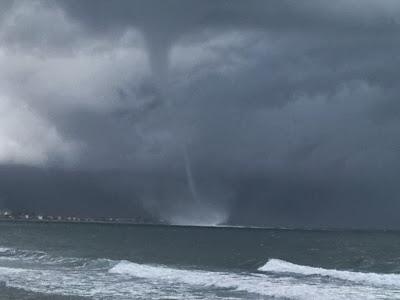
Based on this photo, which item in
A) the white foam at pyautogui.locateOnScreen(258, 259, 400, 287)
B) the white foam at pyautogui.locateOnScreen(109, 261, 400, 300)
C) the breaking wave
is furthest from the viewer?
the white foam at pyautogui.locateOnScreen(258, 259, 400, 287)

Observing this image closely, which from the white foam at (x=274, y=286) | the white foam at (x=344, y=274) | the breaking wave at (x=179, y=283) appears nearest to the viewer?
the breaking wave at (x=179, y=283)

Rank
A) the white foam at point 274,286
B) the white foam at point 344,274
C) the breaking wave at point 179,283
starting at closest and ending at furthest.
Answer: the breaking wave at point 179,283 < the white foam at point 274,286 < the white foam at point 344,274

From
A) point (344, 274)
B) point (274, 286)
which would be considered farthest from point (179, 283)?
point (344, 274)

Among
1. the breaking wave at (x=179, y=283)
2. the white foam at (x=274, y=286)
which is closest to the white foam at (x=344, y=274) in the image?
the breaking wave at (x=179, y=283)

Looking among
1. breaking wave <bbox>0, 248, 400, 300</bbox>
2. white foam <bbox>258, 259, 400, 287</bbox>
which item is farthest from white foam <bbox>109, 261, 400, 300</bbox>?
white foam <bbox>258, 259, 400, 287</bbox>

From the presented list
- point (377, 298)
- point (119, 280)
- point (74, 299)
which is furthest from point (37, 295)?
point (377, 298)

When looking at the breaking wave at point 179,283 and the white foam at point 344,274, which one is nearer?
the breaking wave at point 179,283

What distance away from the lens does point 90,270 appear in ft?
164

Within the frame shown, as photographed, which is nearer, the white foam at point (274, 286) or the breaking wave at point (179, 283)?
the breaking wave at point (179, 283)

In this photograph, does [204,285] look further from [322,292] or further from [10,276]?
[10,276]

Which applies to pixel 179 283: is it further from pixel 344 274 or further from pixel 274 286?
pixel 344 274

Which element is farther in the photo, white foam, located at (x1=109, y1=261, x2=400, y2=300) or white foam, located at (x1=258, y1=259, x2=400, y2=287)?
white foam, located at (x1=258, y1=259, x2=400, y2=287)

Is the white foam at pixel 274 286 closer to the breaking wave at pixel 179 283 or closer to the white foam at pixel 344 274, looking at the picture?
the breaking wave at pixel 179 283

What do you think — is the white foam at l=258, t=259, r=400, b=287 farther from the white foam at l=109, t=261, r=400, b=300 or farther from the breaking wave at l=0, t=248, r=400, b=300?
the white foam at l=109, t=261, r=400, b=300
